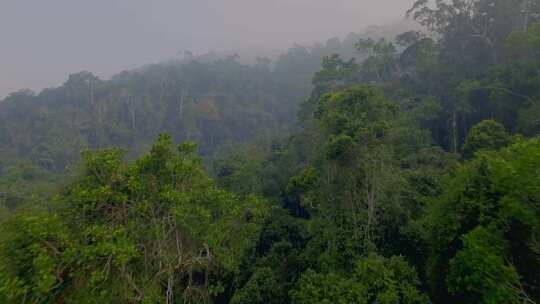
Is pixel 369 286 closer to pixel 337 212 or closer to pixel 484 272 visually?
pixel 484 272

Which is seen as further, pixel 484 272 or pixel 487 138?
pixel 487 138

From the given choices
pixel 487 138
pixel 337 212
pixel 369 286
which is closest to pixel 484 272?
pixel 369 286

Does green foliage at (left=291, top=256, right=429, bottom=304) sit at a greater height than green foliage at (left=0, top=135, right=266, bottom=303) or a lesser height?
lesser

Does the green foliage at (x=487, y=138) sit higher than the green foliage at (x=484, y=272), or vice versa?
the green foliage at (x=487, y=138)

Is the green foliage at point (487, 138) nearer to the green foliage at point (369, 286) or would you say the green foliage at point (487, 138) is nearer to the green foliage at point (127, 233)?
the green foliage at point (369, 286)

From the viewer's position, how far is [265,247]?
1262 centimetres

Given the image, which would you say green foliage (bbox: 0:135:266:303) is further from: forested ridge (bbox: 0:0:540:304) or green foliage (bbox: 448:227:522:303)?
green foliage (bbox: 448:227:522:303)

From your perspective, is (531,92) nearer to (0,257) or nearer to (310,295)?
(310,295)

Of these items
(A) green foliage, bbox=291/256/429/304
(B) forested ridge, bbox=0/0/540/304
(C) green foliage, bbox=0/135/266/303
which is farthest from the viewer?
(A) green foliage, bbox=291/256/429/304

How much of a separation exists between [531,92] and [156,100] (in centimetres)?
4461

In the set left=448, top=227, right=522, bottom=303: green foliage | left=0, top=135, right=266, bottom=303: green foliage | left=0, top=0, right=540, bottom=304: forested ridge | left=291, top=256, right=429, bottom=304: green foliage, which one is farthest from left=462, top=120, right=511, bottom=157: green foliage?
left=0, top=135, right=266, bottom=303: green foliage

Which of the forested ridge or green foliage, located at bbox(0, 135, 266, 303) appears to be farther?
the forested ridge

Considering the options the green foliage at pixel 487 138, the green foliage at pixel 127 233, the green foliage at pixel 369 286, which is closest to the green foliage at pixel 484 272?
the green foliage at pixel 369 286

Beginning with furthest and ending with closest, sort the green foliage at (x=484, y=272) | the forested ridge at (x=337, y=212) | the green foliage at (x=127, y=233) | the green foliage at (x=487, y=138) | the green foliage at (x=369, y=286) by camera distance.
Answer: the green foliage at (x=487, y=138) < the green foliage at (x=369, y=286) < the forested ridge at (x=337, y=212) < the green foliage at (x=484, y=272) < the green foliage at (x=127, y=233)
